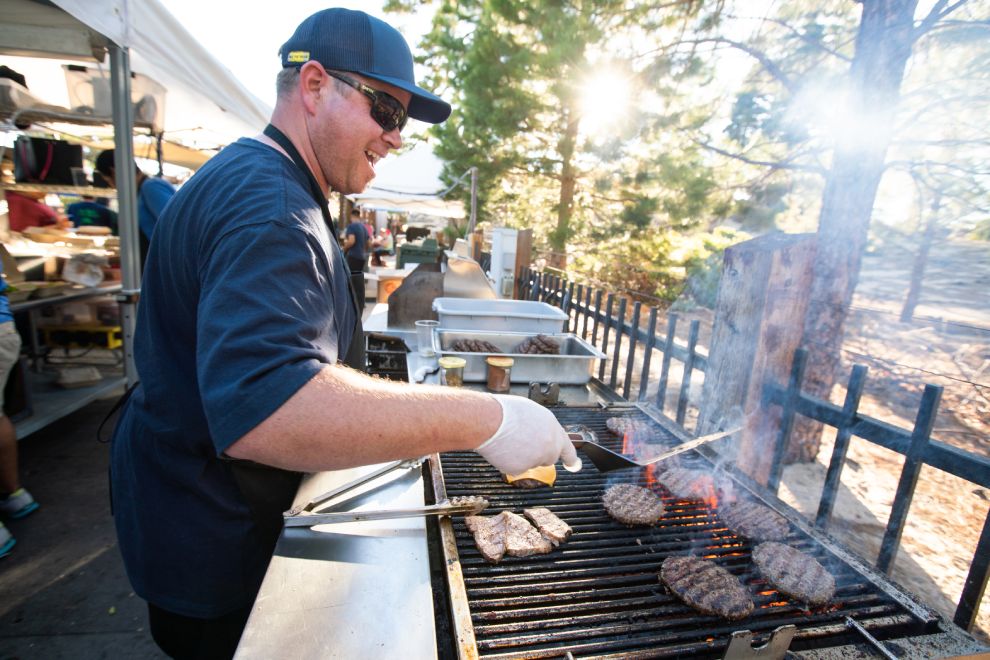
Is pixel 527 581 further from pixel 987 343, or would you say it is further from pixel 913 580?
pixel 987 343

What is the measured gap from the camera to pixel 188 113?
23.4 ft

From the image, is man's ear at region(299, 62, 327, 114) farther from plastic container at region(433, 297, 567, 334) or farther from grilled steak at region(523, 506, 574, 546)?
plastic container at region(433, 297, 567, 334)

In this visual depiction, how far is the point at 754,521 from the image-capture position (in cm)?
194

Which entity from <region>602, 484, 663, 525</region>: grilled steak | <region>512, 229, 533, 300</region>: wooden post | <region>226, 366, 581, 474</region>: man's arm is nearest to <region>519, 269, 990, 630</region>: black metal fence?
<region>602, 484, 663, 525</region>: grilled steak

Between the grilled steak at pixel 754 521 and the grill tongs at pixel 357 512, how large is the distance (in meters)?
1.06

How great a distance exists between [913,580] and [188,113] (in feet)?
34.0

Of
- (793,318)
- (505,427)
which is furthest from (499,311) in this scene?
(505,427)

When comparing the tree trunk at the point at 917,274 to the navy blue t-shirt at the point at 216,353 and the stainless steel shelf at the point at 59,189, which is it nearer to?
the navy blue t-shirt at the point at 216,353

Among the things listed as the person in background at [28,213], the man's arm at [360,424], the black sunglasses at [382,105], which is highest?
the black sunglasses at [382,105]

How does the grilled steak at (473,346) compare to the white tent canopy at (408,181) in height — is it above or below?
below

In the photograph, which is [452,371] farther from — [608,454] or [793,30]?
[793,30]

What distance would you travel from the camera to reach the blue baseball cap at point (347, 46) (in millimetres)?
1517

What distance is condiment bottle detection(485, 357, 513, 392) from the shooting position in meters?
3.28

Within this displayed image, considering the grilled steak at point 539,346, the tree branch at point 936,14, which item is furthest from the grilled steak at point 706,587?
the tree branch at point 936,14
